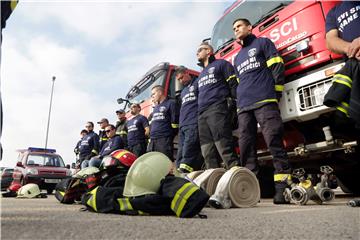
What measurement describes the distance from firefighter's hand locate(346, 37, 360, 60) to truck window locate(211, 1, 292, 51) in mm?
1488

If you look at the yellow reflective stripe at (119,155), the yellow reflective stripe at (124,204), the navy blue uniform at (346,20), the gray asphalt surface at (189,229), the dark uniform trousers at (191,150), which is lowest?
the gray asphalt surface at (189,229)

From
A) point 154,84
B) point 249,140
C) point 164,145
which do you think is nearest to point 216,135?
point 249,140

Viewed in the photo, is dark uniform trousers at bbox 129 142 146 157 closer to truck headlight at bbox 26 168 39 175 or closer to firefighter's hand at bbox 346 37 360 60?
firefighter's hand at bbox 346 37 360 60

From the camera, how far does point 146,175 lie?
2.50 metres

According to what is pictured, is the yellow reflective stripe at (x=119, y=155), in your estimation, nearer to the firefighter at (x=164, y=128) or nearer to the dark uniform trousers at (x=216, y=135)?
the dark uniform trousers at (x=216, y=135)

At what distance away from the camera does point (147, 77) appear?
7516 millimetres

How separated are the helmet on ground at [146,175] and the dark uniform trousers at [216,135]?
137 centimetres

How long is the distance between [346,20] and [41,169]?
1012 cm

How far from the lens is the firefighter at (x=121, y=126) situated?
743 cm

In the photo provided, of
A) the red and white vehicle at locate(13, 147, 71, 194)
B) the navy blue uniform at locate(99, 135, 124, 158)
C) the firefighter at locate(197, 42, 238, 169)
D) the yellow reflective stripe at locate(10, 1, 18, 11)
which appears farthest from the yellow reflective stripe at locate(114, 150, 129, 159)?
the red and white vehicle at locate(13, 147, 71, 194)

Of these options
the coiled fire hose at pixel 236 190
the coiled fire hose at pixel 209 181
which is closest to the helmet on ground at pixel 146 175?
the coiled fire hose at pixel 236 190

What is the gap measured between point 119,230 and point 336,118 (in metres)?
2.21

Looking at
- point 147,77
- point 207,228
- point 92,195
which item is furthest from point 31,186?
point 207,228

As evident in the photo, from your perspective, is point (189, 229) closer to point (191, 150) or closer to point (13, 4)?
point (13, 4)
